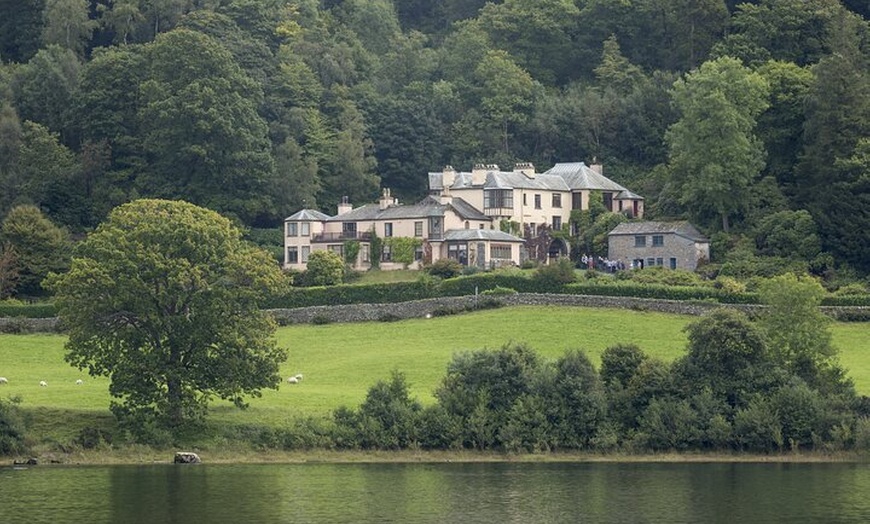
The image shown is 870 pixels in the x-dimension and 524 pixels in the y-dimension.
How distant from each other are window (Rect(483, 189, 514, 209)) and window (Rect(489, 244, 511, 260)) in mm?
4422

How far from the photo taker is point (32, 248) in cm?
11881

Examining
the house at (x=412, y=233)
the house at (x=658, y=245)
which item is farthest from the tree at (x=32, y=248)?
the house at (x=658, y=245)

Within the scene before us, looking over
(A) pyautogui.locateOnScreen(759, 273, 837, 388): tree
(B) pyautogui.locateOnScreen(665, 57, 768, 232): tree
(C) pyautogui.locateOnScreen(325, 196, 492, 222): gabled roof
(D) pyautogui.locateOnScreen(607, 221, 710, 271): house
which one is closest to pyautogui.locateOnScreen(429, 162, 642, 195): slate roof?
(C) pyautogui.locateOnScreen(325, 196, 492, 222): gabled roof

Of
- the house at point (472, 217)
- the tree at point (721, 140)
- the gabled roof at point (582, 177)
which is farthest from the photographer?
the gabled roof at point (582, 177)

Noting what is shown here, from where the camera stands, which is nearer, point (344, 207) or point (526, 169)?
point (344, 207)

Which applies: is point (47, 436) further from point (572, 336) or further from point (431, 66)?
point (431, 66)

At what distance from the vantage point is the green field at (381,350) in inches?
3420

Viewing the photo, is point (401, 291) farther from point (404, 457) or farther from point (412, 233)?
point (404, 457)

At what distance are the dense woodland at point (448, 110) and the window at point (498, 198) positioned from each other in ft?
17.8

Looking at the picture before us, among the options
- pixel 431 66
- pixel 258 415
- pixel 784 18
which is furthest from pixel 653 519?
pixel 431 66

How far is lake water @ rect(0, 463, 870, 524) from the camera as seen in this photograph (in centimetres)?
6238

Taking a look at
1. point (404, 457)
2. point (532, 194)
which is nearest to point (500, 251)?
point (532, 194)

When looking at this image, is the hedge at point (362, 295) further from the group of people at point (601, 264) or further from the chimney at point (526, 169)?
the chimney at point (526, 169)

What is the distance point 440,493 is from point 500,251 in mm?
56089
